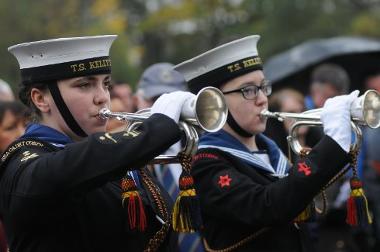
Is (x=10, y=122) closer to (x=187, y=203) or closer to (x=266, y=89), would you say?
(x=266, y=89)

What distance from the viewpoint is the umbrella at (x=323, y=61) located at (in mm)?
9766

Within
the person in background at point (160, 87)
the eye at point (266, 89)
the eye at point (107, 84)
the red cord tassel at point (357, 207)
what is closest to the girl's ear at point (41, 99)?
the eye at point (107, 84)

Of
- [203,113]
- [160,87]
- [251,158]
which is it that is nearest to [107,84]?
[203,113]

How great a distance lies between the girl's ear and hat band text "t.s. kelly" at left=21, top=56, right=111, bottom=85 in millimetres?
47

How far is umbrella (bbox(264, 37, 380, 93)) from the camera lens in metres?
9.77

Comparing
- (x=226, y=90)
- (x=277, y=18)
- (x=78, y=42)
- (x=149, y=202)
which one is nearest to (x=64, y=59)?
(x=78, y=42)

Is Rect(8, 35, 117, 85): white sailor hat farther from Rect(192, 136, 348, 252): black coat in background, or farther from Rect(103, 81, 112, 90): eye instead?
Rect(192, 136, 348, 252): black coat in background

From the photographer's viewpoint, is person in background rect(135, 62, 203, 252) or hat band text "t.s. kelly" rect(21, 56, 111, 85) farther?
person in background rect(135, 62, 203, 252)

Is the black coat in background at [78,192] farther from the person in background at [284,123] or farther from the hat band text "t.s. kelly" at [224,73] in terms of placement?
the person in background at [284,123]

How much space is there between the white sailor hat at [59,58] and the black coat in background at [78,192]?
1.06ft

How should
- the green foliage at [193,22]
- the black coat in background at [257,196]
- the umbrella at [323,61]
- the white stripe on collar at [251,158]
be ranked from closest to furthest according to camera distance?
the black coat in background at [257,196] → the white stripe on collar at [251,158] → the umbrella at [323,61] → the green foliage at [193,22]

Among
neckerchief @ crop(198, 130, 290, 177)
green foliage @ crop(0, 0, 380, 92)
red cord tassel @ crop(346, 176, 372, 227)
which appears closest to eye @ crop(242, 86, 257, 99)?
neckerchief @ crop(198, 130, 290, 177)

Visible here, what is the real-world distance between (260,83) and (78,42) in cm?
128

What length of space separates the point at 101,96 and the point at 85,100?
0.07m
